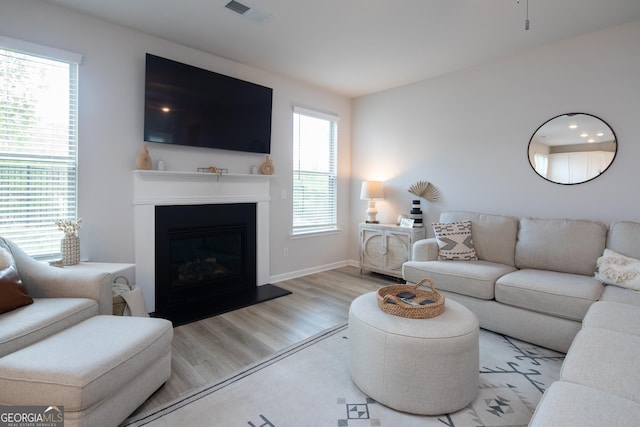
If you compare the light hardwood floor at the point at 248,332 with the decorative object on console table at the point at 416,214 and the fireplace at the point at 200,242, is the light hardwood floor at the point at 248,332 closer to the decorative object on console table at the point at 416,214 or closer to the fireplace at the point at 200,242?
the fireplace at the point at 200,242

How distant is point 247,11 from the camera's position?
262 cm

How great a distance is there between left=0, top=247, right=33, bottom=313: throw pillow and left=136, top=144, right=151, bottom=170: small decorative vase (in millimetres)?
1206

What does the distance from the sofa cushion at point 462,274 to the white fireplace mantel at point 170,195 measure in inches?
75.1

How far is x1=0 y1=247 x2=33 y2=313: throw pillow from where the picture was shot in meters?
1.79

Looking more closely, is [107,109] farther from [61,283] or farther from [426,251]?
[426,251]

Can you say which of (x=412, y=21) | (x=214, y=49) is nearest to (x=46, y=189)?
(x=214, y=49)

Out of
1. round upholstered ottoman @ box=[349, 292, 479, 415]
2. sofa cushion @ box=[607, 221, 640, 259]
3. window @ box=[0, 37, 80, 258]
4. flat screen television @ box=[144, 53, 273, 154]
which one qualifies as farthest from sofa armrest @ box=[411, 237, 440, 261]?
window @ box=[0, 37, 80, 258]

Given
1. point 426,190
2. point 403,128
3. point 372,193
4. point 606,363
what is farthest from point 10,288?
point 403,128

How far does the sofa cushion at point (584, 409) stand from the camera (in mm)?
978

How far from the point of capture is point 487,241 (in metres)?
3.31

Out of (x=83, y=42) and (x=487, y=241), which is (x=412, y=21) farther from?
(x=83, y=42)

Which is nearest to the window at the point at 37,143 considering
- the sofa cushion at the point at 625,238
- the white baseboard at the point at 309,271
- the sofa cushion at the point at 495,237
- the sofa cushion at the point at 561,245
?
the white baseboard at the point at 309,271

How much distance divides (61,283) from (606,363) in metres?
2.97

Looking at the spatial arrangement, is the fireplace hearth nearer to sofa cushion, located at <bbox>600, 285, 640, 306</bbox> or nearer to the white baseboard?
the white baseboard
